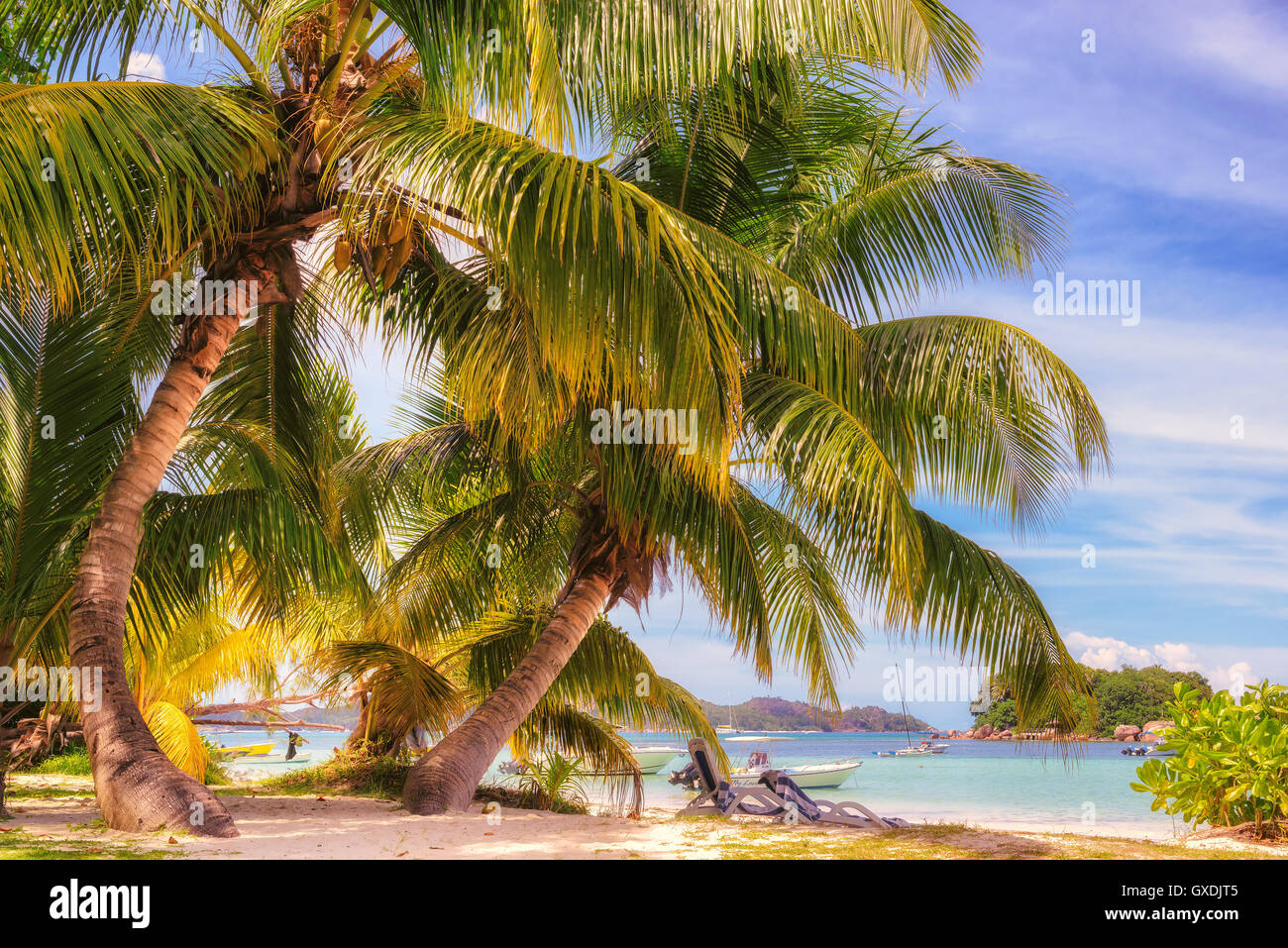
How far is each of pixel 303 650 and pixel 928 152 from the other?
10336 millimetres

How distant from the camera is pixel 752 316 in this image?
727cm

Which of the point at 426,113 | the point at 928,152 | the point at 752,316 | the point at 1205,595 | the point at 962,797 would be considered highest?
the point at 928,152

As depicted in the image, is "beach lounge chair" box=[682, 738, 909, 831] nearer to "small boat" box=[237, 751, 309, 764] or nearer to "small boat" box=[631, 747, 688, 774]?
"small boat" box=[237, 751, 309, 764]

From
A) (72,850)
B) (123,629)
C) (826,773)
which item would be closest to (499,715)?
(123,629)

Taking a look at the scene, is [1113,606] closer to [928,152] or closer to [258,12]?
[928,152]

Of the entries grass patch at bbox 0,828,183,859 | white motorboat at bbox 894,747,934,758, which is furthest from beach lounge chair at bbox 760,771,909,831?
white motorboat at bbox 894,747,934,758

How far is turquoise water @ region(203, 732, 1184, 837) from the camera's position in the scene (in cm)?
1586

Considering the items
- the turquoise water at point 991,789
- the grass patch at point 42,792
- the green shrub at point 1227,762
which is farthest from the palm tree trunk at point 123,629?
the green shrub at point 1227,762

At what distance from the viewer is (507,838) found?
20.6 feet

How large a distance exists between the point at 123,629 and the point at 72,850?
5.50 ft

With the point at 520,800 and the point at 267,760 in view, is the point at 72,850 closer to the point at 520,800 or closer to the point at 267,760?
the point at 520,800

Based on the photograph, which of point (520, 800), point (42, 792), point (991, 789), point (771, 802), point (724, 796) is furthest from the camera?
point (991, 789)

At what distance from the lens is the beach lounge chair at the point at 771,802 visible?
338 inches

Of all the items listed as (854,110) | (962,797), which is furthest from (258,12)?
(962,797)
